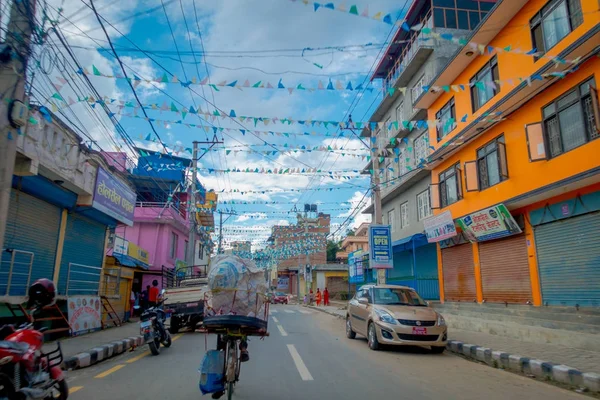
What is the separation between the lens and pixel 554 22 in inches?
445

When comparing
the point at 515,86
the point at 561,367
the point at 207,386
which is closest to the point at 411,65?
the point at 515,86

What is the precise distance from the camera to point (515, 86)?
12.4 meters

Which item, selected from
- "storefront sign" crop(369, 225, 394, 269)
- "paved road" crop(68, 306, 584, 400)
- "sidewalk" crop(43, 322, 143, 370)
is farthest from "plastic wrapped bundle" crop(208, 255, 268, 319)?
"storefront sign" crop(369, 225, 394, 269)

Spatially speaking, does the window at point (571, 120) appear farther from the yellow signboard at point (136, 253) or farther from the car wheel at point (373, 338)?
the yellow signboard at point (136, 253)

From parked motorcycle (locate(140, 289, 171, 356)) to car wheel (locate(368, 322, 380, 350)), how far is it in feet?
16.0

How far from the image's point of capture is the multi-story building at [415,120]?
1969cm

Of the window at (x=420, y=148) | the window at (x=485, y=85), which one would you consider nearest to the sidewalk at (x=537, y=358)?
the window at (x=485, y=85)

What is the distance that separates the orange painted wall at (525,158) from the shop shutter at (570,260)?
4.23 feet

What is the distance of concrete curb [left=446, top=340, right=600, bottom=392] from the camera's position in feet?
21.4

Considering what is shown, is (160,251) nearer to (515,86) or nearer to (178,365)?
(178,365)

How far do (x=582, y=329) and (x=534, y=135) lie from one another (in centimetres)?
529

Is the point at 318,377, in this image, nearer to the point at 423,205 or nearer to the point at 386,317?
the point at 386,317

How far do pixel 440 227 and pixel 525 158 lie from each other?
5435 millimetres

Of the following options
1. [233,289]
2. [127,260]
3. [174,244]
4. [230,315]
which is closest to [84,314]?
[127,260]
